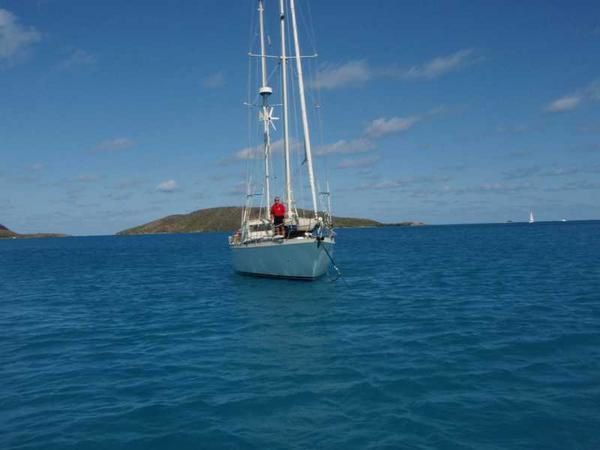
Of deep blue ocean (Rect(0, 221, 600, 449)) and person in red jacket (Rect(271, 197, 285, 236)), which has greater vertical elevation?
person in red jacket (Rect(271, 197, 285, 236))

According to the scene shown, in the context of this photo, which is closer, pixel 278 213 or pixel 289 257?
pixel 289 257

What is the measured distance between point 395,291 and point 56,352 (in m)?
20.1

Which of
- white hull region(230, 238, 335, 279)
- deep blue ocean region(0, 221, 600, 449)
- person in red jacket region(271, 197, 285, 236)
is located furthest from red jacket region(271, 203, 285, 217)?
deep blue ocean region(0, 221, 600, 449)

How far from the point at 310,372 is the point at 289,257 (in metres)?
21.1

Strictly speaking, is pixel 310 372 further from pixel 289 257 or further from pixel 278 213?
pixel 278 213

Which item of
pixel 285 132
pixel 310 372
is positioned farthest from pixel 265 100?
pixel 310 372

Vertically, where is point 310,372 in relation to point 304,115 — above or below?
below

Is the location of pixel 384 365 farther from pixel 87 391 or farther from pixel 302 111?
pixel 302 111

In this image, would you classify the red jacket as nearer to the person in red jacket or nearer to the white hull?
the person in red jacket

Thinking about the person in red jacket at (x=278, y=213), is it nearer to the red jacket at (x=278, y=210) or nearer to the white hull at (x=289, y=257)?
the red jacket at (x=278, y=210)

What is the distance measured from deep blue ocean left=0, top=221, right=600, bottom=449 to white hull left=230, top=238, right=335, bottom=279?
5.31 meters

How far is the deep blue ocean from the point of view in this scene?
33.1ft

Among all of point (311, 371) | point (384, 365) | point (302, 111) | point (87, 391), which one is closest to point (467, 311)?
point (384, 365)

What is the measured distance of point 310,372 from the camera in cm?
1414
